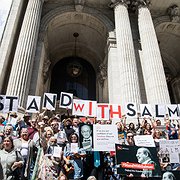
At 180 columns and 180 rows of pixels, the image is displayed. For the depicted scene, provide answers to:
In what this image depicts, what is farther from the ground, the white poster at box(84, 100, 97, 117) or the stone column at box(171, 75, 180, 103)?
the stone column at box(171, 75, 180, 103)

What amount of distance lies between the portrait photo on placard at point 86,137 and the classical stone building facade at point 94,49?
5.96 m

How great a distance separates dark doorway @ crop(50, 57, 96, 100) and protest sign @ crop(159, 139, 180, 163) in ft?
51.5

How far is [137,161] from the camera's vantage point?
7.01 metres

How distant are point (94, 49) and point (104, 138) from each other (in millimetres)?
17566

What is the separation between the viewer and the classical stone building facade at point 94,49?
48.3ft

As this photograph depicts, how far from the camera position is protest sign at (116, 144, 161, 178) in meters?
6.70

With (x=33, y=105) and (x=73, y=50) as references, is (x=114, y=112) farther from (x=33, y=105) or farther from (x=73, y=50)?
(x=73, y=50)

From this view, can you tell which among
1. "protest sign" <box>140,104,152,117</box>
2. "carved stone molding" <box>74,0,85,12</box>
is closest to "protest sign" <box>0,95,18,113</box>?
"protest sign" <box>140,104,152,117</box>

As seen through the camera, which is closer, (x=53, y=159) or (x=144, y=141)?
(x=53, y=159)

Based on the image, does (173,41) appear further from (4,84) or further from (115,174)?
(115,174)

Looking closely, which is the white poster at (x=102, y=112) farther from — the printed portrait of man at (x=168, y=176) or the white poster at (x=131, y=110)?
the printed portrait of man at (x=168, y=176)

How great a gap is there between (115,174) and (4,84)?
34.4 feet

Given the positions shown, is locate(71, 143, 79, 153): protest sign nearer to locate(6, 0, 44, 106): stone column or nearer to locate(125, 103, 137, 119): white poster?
locate(125, 103, 137, 119): white poster

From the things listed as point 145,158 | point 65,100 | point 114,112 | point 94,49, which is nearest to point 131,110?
point 114,112
